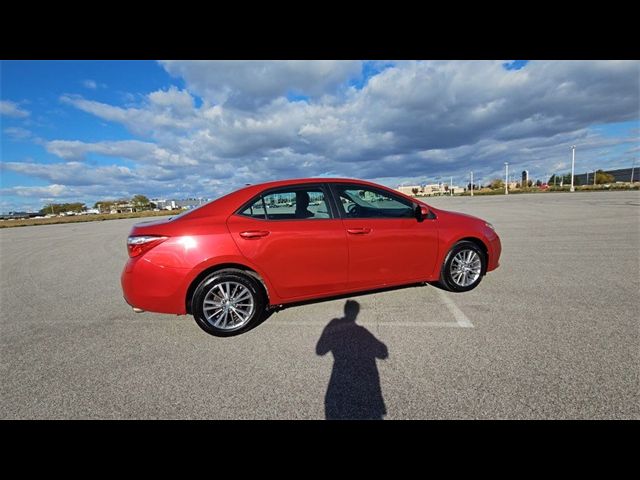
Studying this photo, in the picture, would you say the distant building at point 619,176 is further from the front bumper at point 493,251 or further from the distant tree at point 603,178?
the front bumper at point 493,251

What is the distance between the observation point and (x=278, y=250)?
3.23 m

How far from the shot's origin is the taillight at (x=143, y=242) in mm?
3023

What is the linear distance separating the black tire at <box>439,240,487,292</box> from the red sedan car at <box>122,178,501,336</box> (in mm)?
74

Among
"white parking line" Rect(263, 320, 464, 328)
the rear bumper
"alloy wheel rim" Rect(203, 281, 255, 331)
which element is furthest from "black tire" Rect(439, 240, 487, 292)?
the rear bumper

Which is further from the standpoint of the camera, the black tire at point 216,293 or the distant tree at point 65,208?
the distant tree at point 65,208

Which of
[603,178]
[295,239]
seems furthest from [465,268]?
[603,178]

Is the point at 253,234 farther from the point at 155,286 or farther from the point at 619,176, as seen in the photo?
the point at 619,176

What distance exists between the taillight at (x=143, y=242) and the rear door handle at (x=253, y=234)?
2.71 feet

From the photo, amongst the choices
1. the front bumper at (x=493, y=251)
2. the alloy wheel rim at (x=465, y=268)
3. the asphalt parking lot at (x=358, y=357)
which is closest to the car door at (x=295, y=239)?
the asphalt parking lot at (x=358, y=357)
